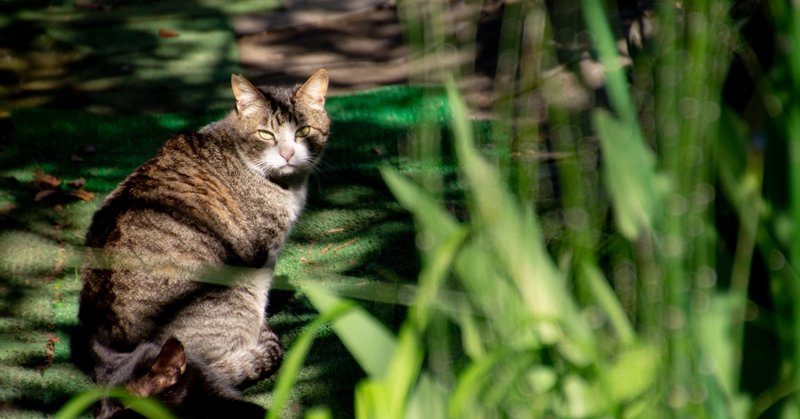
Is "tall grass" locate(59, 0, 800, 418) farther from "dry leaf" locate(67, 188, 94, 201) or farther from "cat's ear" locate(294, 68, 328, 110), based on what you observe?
"dry leaf" locate(67, 188, 94, 201)

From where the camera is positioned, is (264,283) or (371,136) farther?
(371,136)

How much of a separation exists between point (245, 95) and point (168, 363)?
5.07 ft

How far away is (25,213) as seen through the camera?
4.83 meters

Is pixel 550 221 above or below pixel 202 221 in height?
above

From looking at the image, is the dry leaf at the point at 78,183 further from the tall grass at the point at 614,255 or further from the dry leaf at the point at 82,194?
the tall grass at the point at 614,255

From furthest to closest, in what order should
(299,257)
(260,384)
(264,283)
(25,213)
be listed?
1. (25,213)
2. (299,257)
3. (264,283)
4. (260,384)

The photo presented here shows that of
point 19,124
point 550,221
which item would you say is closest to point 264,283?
point 550,221

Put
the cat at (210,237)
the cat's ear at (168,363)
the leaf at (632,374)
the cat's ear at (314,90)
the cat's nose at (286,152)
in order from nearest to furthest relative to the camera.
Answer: the leaf at (632,374) → the cat's ear at (168,363) → the cat at (210,237) → the cat's nose at (286,152) → the cat's ear at (314,90)

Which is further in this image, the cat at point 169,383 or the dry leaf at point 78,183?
the dry leaf at point 78,183

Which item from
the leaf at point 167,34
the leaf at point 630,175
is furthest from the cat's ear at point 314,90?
the leaf at point 167,34

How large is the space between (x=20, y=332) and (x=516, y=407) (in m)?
2.84

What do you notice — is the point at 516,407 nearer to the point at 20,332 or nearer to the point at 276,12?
the point at 20,332

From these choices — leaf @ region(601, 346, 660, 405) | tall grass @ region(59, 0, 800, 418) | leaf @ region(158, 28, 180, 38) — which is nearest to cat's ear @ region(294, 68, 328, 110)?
tall grass @ region(59, 0, 800, 418)

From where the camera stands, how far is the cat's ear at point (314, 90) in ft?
13.7
